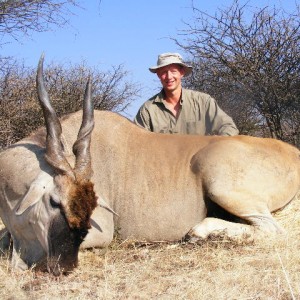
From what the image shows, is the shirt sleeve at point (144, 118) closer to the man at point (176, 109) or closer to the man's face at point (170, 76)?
the man at point (176, 109)

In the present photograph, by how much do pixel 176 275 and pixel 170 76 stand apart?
2.62 meters

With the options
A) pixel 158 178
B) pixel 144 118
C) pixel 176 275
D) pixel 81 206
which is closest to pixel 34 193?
pixel 81 206

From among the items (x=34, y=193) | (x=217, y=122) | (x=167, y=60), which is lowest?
(x=34, y=193)

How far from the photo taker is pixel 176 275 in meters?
3.30

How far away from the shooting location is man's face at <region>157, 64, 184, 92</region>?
5.55 meters

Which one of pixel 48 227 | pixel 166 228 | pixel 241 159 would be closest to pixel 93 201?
pixel 48 227

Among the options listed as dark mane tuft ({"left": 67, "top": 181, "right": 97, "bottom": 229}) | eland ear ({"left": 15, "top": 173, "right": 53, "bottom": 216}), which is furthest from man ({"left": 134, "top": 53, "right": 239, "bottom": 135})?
dark mane tuft ({"left": 67, "top": 181, "right": 97, "bottom": 229})

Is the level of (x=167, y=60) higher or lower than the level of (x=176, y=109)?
higher

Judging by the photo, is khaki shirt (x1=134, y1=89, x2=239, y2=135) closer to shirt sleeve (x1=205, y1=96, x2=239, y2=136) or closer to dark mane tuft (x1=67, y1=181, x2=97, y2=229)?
shirt sleeve (x1=205, y1=96, x2=239, y2=136)

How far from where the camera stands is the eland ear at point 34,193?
347cm

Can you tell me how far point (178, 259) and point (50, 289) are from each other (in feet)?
2.95

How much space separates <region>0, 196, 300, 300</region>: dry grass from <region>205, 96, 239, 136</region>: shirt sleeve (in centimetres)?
151

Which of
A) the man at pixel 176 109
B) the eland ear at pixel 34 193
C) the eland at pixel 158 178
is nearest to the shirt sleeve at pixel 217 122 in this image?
the man at pixel 176 109

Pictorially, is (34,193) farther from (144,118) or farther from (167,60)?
(167,60)
